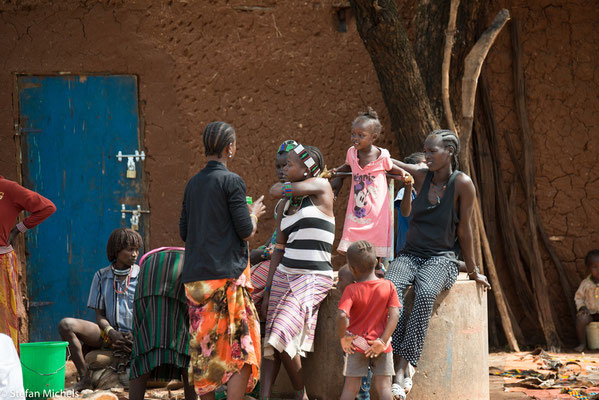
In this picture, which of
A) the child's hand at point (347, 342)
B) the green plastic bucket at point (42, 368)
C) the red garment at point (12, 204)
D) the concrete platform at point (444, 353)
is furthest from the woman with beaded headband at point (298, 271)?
the red garment at point (12, 204)

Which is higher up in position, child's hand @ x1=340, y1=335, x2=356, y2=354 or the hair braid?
the hair braid

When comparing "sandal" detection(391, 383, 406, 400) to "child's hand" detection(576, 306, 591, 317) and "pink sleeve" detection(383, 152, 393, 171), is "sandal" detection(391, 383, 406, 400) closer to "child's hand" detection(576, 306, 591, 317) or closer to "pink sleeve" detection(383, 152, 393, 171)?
"pink sleeve" detection(383, 152, 393, 171)

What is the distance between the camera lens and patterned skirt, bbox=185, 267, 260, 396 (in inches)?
172

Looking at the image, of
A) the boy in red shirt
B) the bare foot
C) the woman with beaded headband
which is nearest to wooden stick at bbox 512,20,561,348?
the woman with beaded headband

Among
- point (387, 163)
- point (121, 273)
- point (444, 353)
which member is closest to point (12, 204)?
point (121, 273)

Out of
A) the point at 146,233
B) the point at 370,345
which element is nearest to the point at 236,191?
the point at 370,345

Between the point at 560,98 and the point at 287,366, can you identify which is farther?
the point at 560,98

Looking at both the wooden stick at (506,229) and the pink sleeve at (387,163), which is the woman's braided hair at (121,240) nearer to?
the pink sleeve at (387,163)

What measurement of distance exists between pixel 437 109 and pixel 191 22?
2.46 m

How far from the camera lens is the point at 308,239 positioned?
496 cm

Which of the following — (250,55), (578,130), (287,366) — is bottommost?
(287,366)

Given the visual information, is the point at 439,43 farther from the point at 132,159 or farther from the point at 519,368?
the point at 132,159

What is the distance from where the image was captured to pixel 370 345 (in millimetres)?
4375

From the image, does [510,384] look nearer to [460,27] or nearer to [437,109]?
[437,109]
